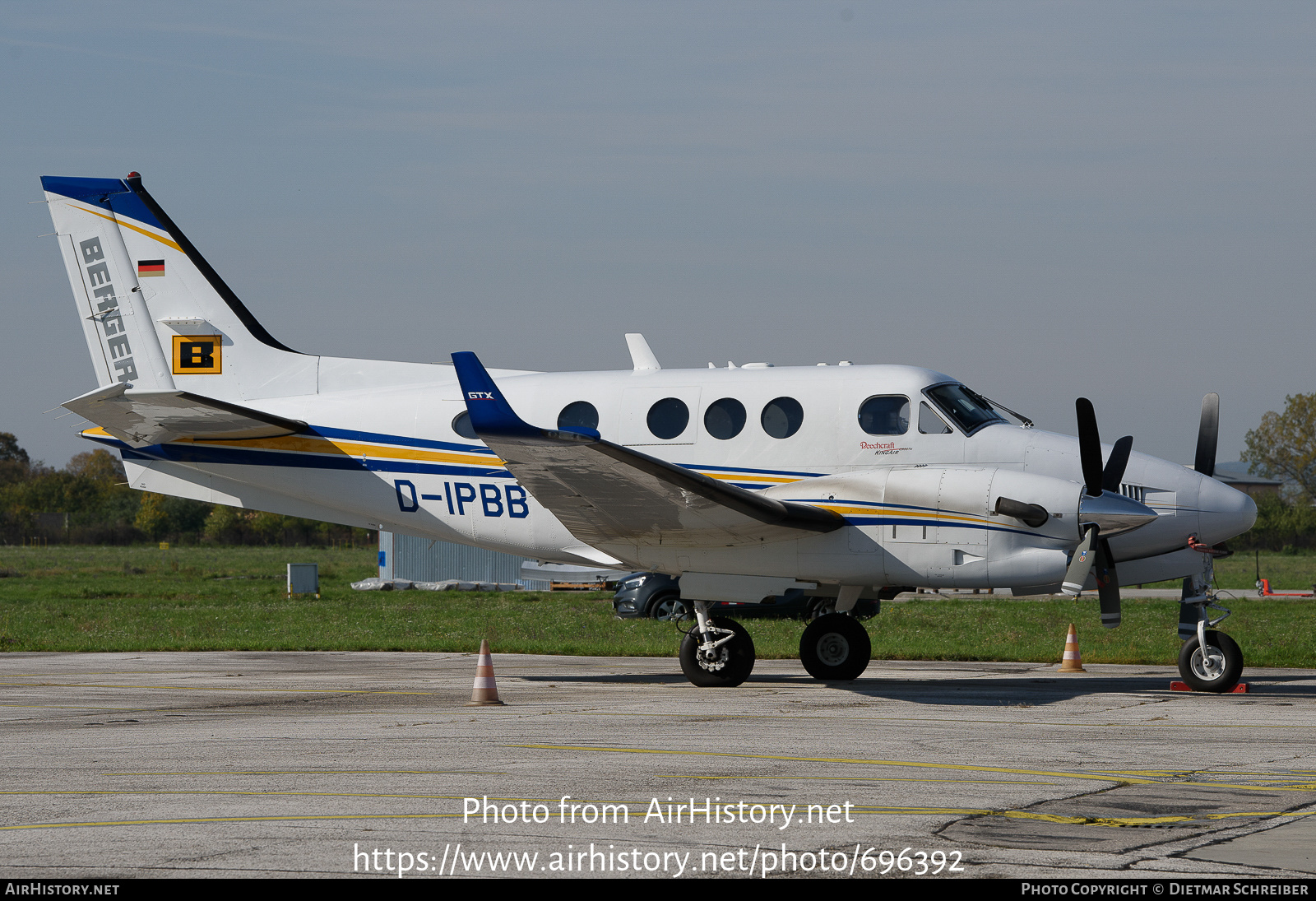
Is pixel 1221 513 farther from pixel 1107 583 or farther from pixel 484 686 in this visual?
pixel 484 686

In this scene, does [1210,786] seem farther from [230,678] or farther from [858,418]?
[230,678]

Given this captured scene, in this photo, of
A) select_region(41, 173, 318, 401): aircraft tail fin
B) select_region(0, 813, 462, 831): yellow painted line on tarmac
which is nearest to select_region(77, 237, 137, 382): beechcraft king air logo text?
select_region(41, 173, 318, 401): aircraft tail fin

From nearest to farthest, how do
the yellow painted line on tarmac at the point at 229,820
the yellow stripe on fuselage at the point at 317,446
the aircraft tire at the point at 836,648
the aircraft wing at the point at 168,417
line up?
the yellow painted line on tarmac at the point at 229,820
the aircraft wing at the point at 168,417
the aircraft tire at the point at 836,648
the yellow stripe on fuselage at the point at 317,446

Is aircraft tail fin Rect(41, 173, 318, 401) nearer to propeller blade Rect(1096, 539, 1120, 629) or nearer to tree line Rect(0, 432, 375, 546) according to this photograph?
propeller blade Rect(1096, 539, 1120, 629)

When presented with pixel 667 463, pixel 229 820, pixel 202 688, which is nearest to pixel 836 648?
pixel 667 463

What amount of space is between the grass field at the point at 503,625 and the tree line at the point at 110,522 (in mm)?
61630

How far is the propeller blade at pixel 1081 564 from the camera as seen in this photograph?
1405 centimetres

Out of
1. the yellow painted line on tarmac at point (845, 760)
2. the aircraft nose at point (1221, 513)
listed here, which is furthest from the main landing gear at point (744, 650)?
the yellow painted line on tarmac at point (845, 760)

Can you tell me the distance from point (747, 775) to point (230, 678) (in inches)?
457

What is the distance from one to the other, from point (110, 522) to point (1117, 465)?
382 feet

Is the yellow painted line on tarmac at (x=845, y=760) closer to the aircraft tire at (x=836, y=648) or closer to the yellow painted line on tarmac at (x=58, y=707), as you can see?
the yellow painted line on tarmac at (x=58, y=707)

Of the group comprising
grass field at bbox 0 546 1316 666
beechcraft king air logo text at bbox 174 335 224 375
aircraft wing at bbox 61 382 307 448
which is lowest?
grass field at bbox 0 546 1316 666

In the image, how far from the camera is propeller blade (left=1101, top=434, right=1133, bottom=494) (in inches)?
579

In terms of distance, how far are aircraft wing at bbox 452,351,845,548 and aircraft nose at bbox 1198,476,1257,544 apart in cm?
410
